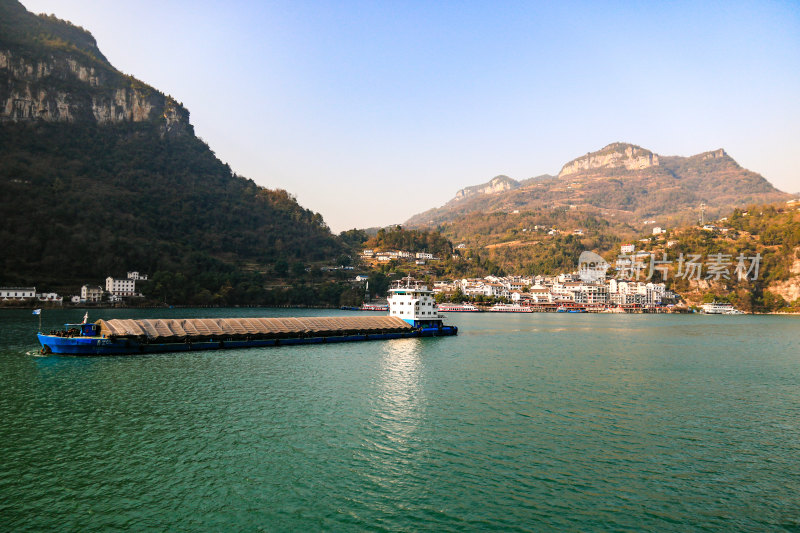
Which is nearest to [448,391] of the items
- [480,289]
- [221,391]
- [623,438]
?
[623,438]

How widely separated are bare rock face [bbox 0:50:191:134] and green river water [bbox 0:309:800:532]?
17360 cm

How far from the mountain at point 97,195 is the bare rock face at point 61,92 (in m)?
0.41

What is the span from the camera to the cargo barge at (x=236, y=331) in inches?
1634

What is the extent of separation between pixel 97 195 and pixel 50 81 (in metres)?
77.8

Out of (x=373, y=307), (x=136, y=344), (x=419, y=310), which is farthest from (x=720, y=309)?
(x=136, y=344)

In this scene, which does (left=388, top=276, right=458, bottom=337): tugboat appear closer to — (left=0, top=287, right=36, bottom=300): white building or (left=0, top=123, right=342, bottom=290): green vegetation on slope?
(left=0, top=123, right=342, bottom=290): green vegetation on slope

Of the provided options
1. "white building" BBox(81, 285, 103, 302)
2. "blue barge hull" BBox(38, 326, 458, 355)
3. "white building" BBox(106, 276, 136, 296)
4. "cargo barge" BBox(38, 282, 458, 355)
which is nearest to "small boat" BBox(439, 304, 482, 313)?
"cargo barge" BBox(38, 282, 458, 355)

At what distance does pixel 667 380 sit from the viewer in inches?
1423

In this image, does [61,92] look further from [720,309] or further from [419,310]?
[720,309]

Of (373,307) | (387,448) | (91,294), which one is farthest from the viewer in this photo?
(373,307)

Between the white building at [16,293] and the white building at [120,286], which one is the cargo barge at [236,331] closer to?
the white building at [16,293]

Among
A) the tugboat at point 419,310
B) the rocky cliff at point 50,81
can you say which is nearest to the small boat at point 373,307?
the tugboat at point 419,310

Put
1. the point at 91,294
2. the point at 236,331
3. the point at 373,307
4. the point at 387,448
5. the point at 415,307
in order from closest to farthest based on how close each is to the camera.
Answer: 1. the point at 387,448
2. the point at 236,331
3. the point at 415,307
4. the point at 91,294
5. the point at 373,307

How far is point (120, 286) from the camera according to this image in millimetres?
111250
